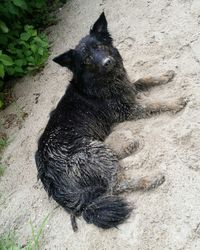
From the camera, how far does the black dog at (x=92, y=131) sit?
4.84m

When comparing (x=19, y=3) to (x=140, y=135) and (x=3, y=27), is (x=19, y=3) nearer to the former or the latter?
(x=3, y=27)

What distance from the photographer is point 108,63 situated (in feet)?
17.8

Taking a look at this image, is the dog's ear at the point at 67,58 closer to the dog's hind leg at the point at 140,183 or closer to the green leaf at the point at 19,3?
the dog's hind leg at the point at 140,183

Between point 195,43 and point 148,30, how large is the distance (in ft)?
2.96

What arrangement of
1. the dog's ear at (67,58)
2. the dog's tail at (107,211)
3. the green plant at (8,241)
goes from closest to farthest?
the dog's tail at (107,211) → the green plant at (8,241) → the dog's ear at (67,58)

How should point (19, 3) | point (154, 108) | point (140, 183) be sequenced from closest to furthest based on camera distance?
point (140, 183) → point (154, 108) → point (19, 3)

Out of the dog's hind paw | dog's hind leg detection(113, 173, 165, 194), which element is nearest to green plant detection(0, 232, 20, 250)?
dog's hind leg detection(113, 173, 165, 194)

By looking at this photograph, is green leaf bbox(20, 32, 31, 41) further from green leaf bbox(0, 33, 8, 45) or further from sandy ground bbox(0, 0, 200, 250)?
sandy ground bbox(0, 0, 200, 250)

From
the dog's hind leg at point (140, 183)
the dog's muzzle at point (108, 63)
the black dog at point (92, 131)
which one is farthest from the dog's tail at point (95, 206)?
the dog's muzzle at point (108, 63)

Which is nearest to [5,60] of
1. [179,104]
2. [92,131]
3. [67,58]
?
[67,58]

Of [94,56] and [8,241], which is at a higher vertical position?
[94,56]

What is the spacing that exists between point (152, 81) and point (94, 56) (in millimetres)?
956

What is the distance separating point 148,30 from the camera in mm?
6832

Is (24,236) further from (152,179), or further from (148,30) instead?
(148,30)
